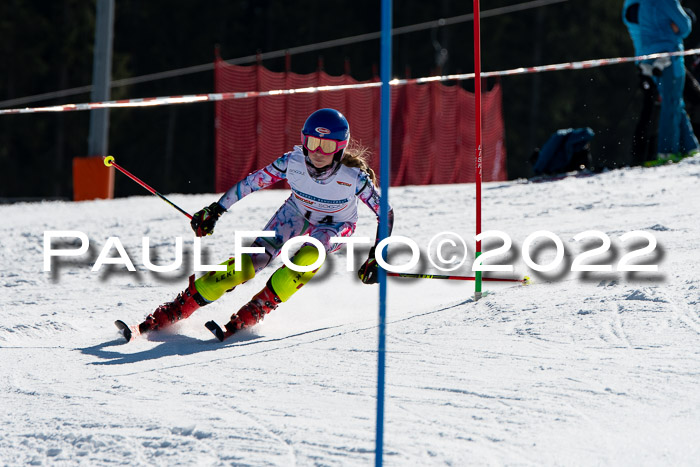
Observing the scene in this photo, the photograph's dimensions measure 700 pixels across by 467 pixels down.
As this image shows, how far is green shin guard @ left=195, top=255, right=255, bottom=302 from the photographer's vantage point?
4.81 meters

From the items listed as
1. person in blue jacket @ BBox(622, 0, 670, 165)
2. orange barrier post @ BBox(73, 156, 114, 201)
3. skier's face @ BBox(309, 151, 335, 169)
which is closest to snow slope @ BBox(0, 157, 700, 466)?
skier's face @ BBox(309, 151, 335, 169)

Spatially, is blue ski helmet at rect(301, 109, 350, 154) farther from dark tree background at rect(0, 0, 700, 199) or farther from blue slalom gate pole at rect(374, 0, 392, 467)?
dark tree background at rect(0, 0, 700, 199)

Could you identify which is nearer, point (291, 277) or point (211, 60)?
point (291, 277)

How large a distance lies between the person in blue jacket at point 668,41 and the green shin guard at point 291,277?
18.4 ft

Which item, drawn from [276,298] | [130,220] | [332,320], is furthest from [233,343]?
[130,220]

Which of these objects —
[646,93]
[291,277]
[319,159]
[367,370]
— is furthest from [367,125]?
[367,370]

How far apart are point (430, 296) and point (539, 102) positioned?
82.1 ft

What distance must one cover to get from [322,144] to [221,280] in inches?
34.6

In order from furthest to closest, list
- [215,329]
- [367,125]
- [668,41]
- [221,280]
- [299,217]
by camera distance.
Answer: [367,125]
[668,41]
[299,217]
[221,280]
[215,329]

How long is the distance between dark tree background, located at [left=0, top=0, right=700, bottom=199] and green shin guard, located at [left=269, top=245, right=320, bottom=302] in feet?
66.1

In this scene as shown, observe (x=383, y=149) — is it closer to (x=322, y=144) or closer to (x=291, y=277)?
(x=322, y=144)

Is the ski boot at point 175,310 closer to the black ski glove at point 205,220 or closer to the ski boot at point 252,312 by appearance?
the ski boot at point 252,312

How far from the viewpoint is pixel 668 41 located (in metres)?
9.05

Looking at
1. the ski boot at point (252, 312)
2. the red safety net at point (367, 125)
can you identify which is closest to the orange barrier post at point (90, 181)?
the red safety net at point (367, 125)
